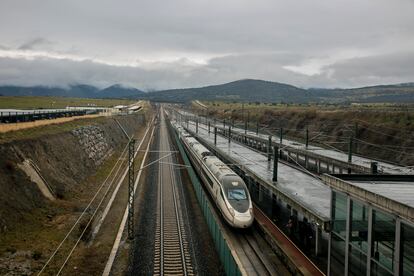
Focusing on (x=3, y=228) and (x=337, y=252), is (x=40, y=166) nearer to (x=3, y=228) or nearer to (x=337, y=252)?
(x=3, y=228)

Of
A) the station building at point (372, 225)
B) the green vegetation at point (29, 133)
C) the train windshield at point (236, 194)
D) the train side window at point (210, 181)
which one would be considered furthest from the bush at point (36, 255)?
the train side window at point (210, 181)

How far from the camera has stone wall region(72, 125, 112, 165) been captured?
171ft

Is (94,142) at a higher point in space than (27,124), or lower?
lower

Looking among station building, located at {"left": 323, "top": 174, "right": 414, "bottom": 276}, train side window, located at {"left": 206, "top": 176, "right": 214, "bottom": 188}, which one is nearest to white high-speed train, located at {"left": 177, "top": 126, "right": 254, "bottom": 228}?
train side window, located at {"left": 206, "top": 176, "right": 214, "bottom": 188}

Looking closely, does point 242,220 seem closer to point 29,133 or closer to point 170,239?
point 170,239

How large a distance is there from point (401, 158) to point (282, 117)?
5415 cm

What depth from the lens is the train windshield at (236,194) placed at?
1133 inches

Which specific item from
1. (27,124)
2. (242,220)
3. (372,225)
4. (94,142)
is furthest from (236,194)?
(94,142)

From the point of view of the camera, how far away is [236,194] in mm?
28953

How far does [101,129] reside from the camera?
228 feet

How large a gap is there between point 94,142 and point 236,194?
117 feet

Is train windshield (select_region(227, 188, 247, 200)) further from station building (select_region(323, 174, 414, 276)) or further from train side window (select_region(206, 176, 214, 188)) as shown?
station building (select_region(323, 174, 414, 276))

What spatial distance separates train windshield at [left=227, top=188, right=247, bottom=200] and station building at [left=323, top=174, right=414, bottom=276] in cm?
1006

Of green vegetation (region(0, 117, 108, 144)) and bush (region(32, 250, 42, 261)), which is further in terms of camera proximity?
green vegetation (region(0, 117, 108, 144))
